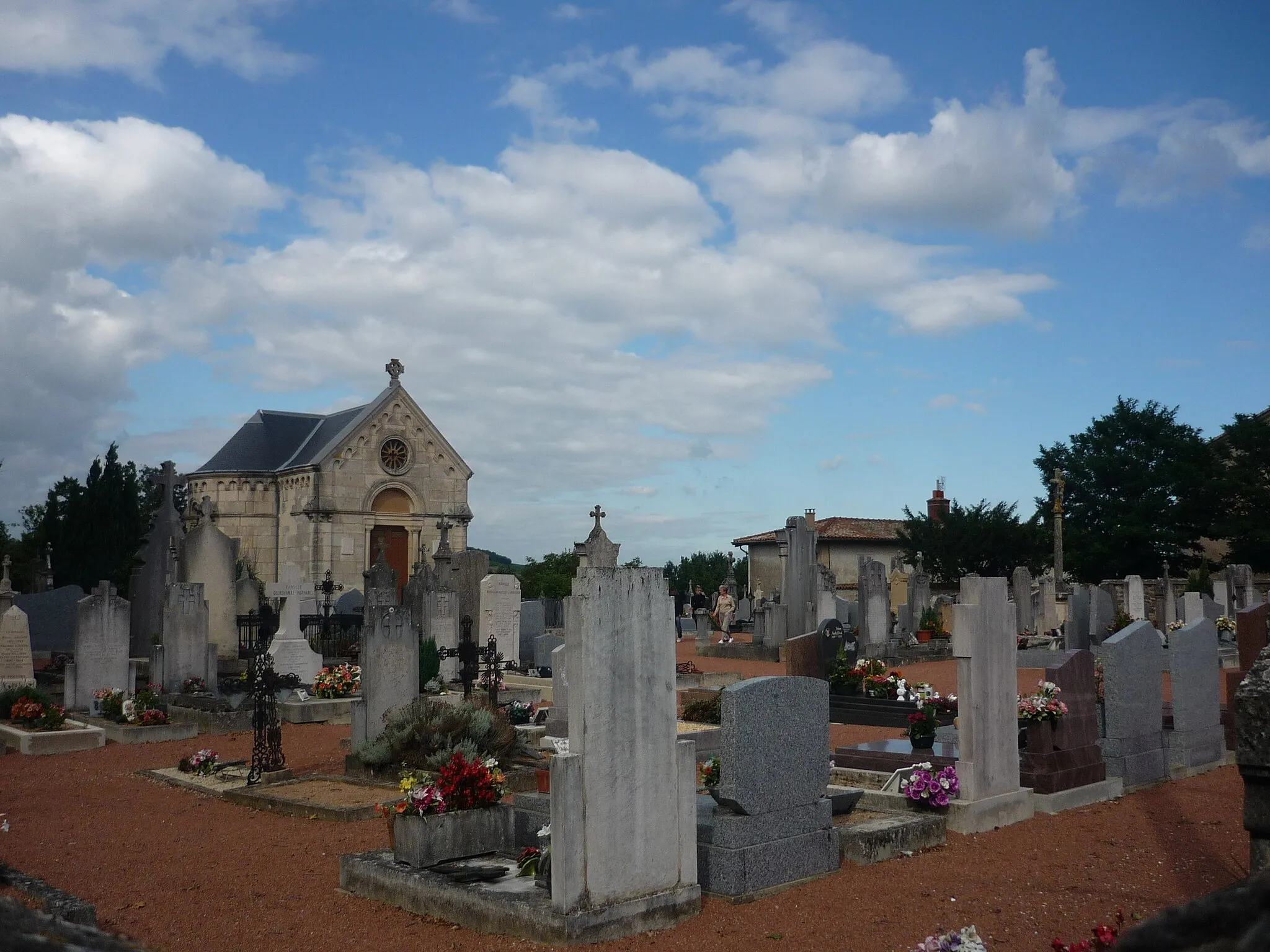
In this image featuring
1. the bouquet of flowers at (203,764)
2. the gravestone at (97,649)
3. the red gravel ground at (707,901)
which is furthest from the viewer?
the gravestone at (97,649)

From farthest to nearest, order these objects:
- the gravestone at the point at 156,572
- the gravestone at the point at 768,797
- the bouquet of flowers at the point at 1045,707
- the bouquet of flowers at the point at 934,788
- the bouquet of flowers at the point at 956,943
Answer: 1. the gravestone at the point at 156,572
2. the bouquet of flowers at the point at 1045,707
3. the bouquet of flowers at the point at 934,788
4. the gravestone at the point at 768,797
5. the bouquet of flowers at the point at 956,943

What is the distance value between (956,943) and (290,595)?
16282 millimetres

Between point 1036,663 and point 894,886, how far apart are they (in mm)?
17261

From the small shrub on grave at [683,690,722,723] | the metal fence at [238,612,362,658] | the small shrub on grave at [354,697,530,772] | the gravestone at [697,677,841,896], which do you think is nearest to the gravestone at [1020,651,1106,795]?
the gravestone at [697,677,841,896]

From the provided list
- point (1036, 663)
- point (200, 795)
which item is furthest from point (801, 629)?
point (200, 795)

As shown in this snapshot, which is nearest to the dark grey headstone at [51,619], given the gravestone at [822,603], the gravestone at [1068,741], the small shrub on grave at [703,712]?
the gravestone at [822,603]

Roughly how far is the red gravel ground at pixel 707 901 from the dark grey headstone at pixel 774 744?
65 centimetres

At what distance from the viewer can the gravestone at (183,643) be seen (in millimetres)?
17562

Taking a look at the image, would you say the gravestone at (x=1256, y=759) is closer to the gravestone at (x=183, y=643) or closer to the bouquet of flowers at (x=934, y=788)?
the bouquet of flowers at (x=934, y=788)

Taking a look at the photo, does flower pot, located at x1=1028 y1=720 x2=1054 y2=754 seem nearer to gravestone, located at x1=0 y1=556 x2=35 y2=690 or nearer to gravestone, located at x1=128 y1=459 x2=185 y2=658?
gravestone, located at x1=0 y1=556 x2=35 y2=690

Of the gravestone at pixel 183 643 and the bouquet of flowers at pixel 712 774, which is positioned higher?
the gravestone at pixel 183 643

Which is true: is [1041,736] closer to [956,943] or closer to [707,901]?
[707,901]

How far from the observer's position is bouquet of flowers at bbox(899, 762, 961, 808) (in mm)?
8945

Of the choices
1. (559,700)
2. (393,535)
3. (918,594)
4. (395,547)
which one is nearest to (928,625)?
(918,594)
